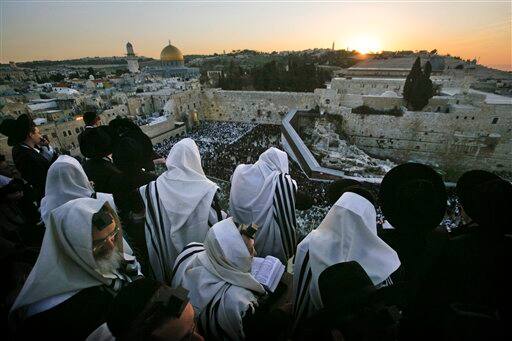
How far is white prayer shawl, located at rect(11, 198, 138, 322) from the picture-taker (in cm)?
121

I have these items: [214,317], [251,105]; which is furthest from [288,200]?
[251,105]

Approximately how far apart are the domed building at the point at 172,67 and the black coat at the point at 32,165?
42.4 meters

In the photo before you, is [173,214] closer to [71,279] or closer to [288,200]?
[71,279]

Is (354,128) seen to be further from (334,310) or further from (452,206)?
(334,310)

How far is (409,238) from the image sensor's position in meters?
1.85

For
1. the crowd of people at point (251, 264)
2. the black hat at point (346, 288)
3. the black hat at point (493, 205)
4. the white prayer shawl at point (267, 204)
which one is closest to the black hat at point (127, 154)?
the crowd of people at point (251, 264)

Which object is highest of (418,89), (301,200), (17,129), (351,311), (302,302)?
(17,129)

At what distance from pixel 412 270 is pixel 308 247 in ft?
2.94

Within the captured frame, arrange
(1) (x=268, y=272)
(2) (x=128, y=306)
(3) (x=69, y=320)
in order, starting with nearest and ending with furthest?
(2) (x=128, y=306) → (3) (x=69, y=320) → (1) (x=268, y=272)

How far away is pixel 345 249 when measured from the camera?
4.71 ft

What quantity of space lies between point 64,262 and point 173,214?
78cm

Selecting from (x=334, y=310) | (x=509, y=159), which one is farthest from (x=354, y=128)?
(x=334, y=310)

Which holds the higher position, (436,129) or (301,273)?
(301,273)

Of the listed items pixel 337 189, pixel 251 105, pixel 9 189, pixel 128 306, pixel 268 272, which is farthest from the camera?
pixel 251 105
